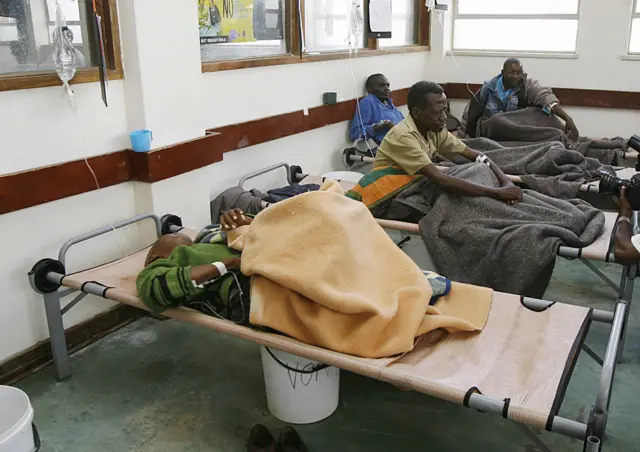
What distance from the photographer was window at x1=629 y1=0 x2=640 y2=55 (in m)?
4.59

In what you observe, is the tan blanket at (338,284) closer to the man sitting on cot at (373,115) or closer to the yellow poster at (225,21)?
the yellow poster at (225,21)

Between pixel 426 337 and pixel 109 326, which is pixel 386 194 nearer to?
pixel 426 337

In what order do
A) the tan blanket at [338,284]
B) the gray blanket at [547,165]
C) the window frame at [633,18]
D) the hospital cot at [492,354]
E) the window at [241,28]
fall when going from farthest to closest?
the window frame at [633,18], the gray blanket at [547,165], the window at [241,28], the tan blanket at [338,284], the hospital cot at [492,354]

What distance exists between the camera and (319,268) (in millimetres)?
1837

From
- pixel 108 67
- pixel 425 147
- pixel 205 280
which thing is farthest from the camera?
pixel 425 147

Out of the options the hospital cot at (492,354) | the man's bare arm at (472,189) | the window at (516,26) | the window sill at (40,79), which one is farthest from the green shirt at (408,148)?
the window at (516,26)

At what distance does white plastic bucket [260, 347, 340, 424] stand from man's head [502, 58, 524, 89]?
2967mm

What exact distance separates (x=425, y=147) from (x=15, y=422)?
205cm

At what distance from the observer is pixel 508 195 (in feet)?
9.04

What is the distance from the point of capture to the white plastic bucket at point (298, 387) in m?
1.98

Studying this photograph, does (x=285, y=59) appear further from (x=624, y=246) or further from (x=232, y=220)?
(x=624, y=246)

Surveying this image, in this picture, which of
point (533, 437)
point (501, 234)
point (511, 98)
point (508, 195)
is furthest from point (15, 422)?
point (511, 98)

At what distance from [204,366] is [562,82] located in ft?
12.5

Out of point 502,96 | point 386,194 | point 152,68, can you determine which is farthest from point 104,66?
point 502,96
